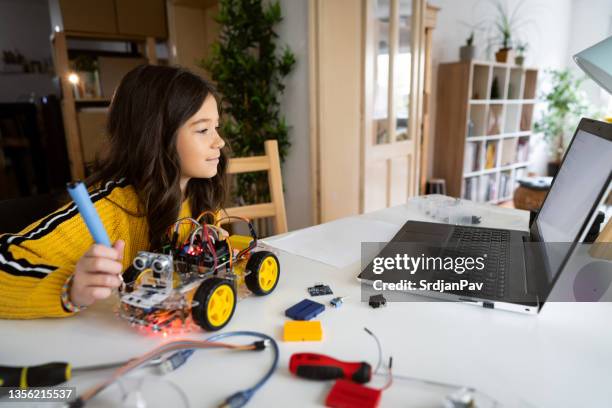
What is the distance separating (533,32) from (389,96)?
10.6 feet

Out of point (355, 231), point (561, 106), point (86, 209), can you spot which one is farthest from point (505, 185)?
point (86, 209)

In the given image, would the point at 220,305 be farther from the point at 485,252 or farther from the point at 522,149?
the point at 522,149

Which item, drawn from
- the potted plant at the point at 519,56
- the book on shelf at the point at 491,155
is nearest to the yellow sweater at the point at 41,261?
the book on shelf at the point at 491,155

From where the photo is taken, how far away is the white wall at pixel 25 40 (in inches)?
162

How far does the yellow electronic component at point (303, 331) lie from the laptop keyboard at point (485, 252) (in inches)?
11.6

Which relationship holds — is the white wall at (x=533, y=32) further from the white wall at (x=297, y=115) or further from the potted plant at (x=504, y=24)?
the white wall at (x=297, y=115)

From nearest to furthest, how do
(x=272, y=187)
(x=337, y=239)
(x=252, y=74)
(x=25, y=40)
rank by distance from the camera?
(x=337, y=239) → (x=272, y=187) → (x=252, y=74) → (x=25, y=40)

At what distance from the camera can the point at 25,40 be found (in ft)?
13.8

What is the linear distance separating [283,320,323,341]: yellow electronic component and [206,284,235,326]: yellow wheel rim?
0.10m

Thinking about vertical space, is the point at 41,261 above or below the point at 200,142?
below

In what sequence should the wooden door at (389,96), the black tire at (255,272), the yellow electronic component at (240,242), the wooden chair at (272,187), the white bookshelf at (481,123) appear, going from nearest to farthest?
the black tire at (255,272)
the yellow electronic component at (240,242)
the wooden chair at (272,187)
the wooden door at (389,96)
the white bookshelf at (481,123)

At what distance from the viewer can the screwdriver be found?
19.5 inches

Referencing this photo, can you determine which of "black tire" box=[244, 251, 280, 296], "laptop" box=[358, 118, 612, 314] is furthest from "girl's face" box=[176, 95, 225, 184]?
"laptop" box=[358, 118, 612, 314]

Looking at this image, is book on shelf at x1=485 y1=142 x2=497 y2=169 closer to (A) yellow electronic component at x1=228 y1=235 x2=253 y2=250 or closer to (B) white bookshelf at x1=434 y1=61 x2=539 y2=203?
(B) white bookshelf at x1=434 y1=61 x2=539 y2=203
